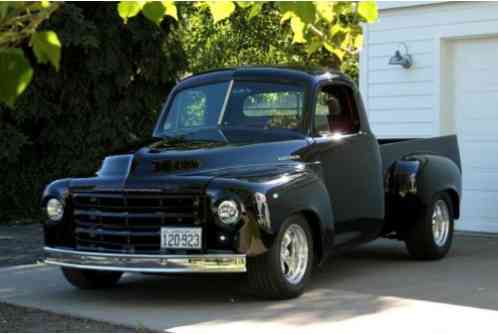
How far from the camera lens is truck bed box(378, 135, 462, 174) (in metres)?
8.65

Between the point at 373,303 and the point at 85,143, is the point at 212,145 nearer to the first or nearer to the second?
the point at 373,303

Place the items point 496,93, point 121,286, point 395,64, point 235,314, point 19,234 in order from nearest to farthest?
point 235,314 → point 121,286 → point 496,93 → point 395,64 → point 19,234

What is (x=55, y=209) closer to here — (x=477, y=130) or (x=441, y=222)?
(x=441, y=222)

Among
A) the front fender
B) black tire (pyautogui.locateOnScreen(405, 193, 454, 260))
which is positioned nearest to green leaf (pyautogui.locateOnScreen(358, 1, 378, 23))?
the front fender

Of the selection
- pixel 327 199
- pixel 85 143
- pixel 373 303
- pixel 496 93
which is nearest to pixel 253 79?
pixel 327 199

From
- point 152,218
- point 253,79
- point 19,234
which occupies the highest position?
point 253,79

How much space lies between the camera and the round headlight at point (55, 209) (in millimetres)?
7051

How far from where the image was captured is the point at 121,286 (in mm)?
7809

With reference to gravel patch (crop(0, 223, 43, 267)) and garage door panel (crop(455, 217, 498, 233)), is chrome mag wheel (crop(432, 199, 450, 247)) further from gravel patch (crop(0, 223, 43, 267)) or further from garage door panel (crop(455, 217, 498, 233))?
gravel patch (crop(0, 223, 43, 267))

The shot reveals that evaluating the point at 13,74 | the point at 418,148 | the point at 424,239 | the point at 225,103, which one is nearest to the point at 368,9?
the point at 13,74

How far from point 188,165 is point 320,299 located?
1.48m

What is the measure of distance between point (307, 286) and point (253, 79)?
192 centimetres

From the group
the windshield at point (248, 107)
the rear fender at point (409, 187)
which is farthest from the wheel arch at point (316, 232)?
the rear fender at point (409, 187)

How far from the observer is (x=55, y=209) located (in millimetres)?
7094
